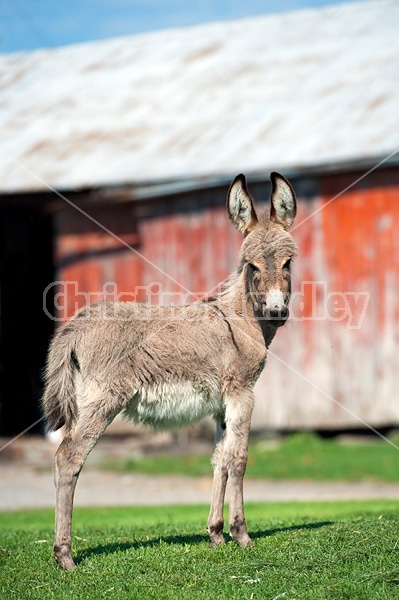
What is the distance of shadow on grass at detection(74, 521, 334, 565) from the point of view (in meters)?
7.20

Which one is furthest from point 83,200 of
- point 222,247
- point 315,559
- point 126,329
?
point 315,559

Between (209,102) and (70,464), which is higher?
(209,102)

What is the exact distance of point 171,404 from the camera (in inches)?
280

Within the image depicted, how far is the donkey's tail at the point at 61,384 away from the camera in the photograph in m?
7.02

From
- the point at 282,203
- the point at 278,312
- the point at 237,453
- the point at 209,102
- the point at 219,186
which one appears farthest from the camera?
the point at 209,102

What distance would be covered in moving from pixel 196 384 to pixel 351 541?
1.80 m

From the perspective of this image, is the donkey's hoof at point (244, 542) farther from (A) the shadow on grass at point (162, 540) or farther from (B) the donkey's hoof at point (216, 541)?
(A) the shadow on grass at point (162, 540)

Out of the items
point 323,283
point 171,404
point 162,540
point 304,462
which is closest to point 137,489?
point 304,462

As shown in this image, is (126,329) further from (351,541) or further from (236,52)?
(236,52)

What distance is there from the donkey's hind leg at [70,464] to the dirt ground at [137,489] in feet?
21.3

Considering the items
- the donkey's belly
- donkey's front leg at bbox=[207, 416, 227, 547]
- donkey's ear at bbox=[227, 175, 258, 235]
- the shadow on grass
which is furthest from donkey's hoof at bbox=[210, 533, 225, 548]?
donkey's ear at bbox=[227, 175, 258, 235]

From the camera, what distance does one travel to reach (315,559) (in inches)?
258

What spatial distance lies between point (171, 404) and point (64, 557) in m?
1.47

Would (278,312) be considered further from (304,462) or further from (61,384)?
(304,462)
